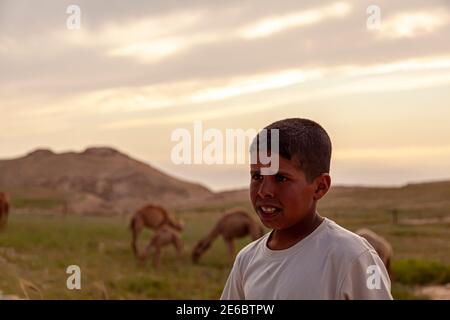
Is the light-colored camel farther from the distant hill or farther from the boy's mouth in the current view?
the distant hill

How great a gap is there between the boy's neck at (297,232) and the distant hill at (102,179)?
60.1m

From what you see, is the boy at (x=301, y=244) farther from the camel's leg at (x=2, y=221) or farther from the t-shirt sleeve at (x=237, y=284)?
the camel's leg at (x=2, y=221)

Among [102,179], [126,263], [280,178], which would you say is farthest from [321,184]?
[102,179]

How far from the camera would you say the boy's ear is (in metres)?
2.38

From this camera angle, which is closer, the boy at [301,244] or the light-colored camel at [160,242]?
the boy at [301,244]

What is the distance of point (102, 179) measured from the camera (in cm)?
7088

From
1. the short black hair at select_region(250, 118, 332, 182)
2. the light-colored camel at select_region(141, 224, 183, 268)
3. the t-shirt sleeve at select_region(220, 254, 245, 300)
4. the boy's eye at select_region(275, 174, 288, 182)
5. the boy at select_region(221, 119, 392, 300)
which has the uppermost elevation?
the short black hair at select_region(250, 118, 332, 182)

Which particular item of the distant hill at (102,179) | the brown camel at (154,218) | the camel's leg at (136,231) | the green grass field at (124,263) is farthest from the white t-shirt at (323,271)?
the distant hill at (102,179)

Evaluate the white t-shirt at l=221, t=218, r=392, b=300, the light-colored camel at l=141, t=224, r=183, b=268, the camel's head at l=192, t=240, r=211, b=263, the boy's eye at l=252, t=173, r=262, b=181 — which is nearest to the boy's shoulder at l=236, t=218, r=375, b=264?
the white t-shirt at l=221, t=218, r=392, b=300

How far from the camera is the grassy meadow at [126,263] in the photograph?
38.5 feet

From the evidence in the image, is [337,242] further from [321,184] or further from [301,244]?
[321,184]

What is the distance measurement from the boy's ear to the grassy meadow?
5549 mm
